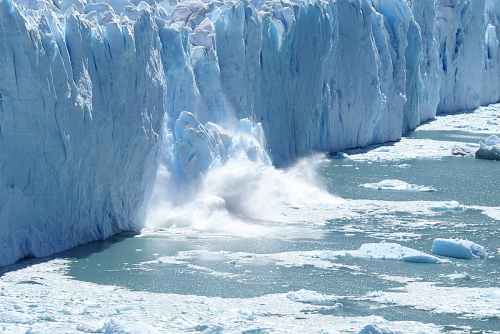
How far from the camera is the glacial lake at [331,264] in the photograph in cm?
716

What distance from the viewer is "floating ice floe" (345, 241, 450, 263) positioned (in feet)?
28.9

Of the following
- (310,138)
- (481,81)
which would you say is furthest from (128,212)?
(481,81)

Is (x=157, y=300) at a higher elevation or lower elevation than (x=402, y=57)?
lower

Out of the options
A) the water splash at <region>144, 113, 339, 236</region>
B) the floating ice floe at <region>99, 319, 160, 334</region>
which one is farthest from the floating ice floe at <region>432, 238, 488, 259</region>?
the floating ice floe at <region>99, 319, 160, 334</region>

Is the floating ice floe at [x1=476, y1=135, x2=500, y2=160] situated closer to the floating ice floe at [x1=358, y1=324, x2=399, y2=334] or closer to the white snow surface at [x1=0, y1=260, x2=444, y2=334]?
the white snow surface at [x1=0, y1=260, x2=444, y2=334]

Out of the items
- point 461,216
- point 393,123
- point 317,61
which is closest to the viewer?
point 461,216

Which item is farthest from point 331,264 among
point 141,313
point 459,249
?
point 141,313

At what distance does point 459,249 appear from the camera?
9.05m

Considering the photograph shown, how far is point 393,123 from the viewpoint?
21516 millimetres

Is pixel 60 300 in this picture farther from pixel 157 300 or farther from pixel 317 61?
pixel 317 61

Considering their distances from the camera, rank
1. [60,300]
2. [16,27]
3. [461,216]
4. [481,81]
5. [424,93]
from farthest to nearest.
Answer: [481,81] → [424,93] → [461,216] → [16,27] → [60,300]

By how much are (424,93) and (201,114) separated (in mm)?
14989

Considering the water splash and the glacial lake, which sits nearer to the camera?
the glacial lake

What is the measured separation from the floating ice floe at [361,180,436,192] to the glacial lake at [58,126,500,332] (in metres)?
1.45
